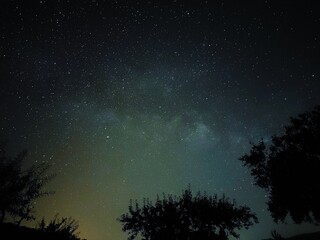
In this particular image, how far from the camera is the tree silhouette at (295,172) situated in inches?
1211

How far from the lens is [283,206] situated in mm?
33719

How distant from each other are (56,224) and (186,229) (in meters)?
20.8

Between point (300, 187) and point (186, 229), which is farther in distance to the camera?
point (186, 229)

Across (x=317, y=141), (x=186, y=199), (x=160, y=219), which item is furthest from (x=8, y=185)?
(x=317, y=141)

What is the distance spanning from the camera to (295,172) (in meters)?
31.3

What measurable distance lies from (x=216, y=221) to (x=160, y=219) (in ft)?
24.7

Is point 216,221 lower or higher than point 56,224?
higher

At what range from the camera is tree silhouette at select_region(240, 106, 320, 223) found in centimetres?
3077

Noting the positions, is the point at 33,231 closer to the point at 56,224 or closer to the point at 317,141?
the point at 56,224

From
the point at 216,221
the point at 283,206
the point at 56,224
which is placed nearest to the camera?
the point at 56,224

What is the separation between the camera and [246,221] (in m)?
41.4

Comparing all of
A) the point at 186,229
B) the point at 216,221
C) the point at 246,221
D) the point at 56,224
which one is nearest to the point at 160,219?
the point at 186,229

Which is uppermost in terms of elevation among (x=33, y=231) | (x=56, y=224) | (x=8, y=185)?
(x=8, y=185)

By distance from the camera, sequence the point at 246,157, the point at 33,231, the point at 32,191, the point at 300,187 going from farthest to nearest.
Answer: the point at 246,157 < the point at 300,187 < the point at 32,191 < the point at 33,231
